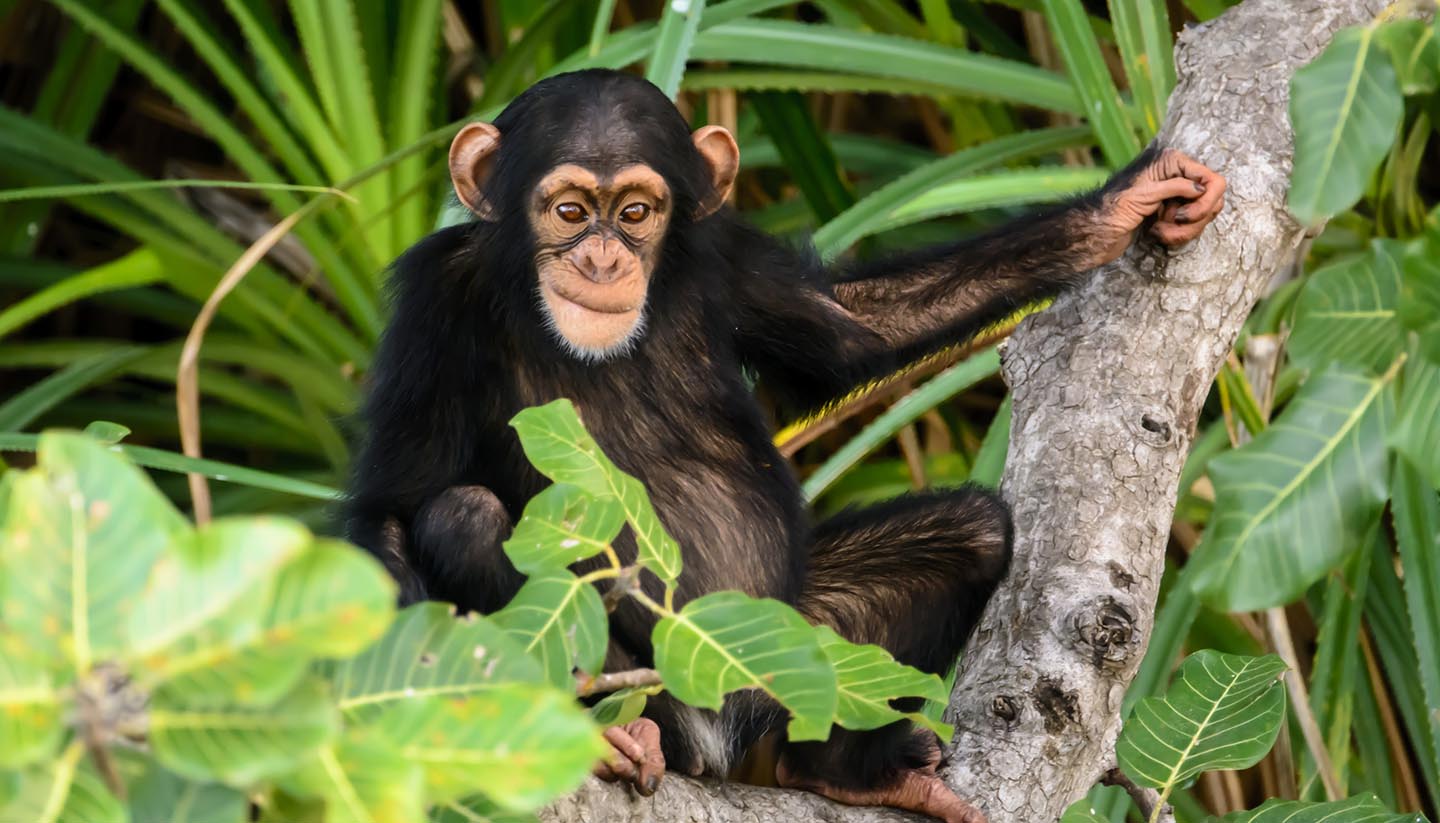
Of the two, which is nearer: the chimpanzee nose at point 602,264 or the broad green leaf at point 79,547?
the broad green leaf at point 79,547

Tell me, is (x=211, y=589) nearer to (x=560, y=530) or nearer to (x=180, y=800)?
(x=180, y=800)

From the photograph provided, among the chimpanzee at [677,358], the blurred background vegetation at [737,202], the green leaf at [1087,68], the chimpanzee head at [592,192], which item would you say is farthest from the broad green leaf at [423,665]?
the green leaf at [1087,68]

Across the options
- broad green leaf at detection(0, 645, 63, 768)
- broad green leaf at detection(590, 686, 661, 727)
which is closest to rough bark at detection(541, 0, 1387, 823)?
broad green leaf at detection(590, 686, 661, 727)

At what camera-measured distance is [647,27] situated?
330 centimetres

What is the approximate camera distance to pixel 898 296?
2336 millimetres

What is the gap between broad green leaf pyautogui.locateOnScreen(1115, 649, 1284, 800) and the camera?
1.50 m

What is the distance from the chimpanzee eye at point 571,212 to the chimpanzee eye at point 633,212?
1.9 inches

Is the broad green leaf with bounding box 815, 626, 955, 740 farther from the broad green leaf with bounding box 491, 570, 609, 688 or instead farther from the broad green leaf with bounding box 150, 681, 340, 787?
the broad green leaf with bounding box 150, 681, 340, 787

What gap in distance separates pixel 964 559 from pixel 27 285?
271 centimetres

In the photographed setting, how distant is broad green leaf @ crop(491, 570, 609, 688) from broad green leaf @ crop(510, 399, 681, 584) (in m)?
0.06

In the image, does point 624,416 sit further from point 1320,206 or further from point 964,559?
point 1320,206

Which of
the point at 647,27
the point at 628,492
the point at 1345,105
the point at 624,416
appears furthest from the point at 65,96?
the point at 1345,105

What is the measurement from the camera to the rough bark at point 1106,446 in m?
1.84

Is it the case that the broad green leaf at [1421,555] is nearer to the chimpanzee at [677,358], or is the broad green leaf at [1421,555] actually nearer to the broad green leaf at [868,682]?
the chimpanzee at [677,358]
